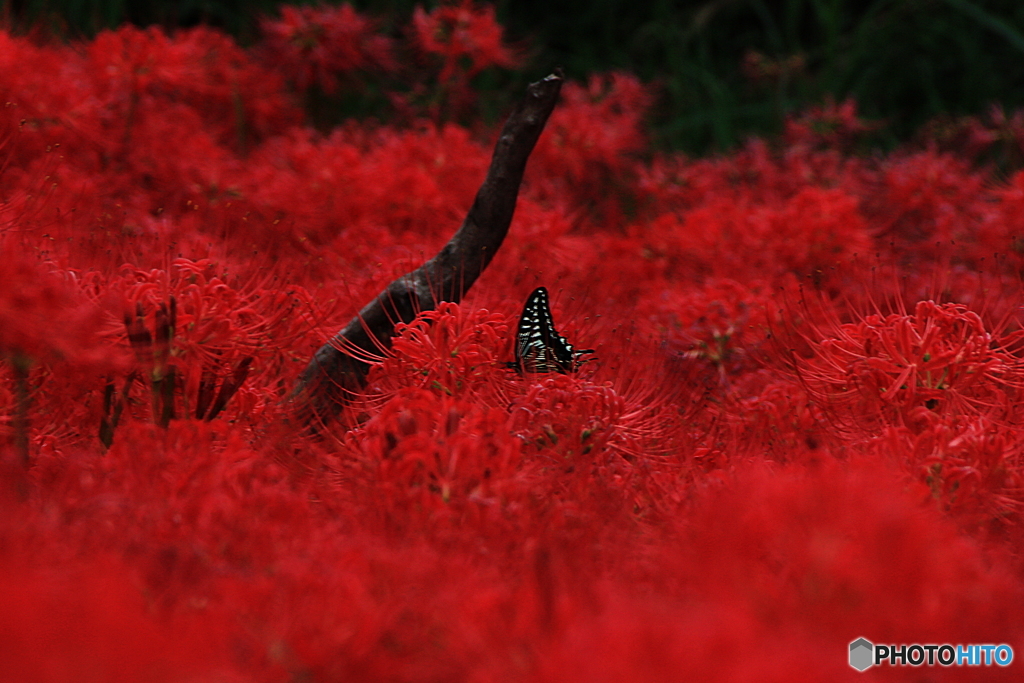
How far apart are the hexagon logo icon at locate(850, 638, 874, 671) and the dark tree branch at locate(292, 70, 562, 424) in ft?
3.98

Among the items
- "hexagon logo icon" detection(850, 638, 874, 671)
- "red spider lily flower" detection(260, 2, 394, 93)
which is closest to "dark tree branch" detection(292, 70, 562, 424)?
"hexagon logo icon" detection(850, 638, 874, 671)

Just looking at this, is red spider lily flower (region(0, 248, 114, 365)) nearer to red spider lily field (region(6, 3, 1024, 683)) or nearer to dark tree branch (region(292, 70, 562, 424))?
red spider lily field (region(6, 3, 1024, 683))

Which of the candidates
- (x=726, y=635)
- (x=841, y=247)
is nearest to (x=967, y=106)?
(x=841, y=247)

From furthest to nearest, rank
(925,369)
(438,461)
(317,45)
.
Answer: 1. (317,45)
2. (925,369)
3. (438,461)

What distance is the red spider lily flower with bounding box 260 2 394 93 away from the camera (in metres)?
4.65

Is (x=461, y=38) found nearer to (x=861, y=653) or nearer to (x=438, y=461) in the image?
(x=438, y=461)

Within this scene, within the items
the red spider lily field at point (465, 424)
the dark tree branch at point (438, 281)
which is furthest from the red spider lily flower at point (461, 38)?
the dark tree branch at point (438, 281)

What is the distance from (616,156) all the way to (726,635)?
11.6ft

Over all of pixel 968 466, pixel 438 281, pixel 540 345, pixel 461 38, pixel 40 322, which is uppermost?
pixel 461 38

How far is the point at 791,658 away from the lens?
1107 millimetres

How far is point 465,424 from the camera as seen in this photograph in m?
1.81

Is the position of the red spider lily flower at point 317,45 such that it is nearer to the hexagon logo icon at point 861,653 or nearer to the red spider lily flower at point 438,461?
the red spider lily flower at point 438,461

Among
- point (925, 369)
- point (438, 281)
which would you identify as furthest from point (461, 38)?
point (925, 369)

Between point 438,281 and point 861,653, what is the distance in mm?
1421
